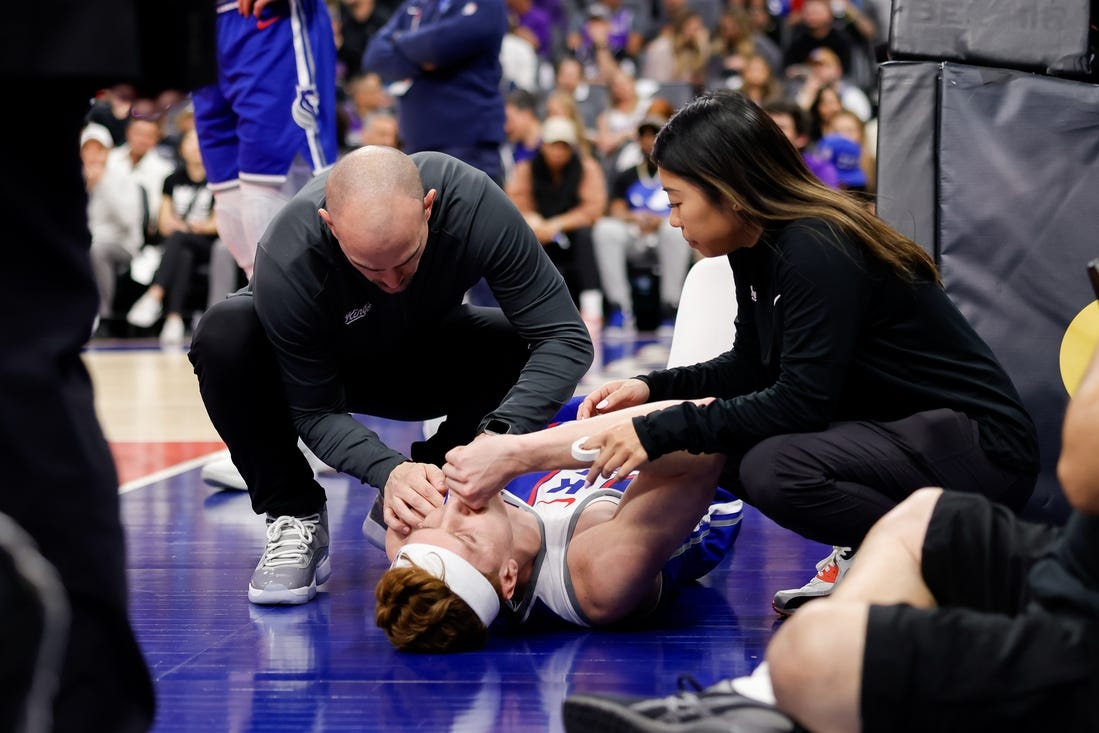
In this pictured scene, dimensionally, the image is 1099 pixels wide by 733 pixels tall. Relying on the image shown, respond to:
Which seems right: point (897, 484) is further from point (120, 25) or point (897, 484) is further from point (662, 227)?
point (662, 227)

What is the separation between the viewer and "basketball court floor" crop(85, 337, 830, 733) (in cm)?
219

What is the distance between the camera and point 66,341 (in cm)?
149

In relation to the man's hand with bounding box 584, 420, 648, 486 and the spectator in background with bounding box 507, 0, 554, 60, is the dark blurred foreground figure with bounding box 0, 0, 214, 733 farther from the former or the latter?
the spectator in background with bounding box 507, 0, 554, 60

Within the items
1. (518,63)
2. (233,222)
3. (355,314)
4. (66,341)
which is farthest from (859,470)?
(518,63)

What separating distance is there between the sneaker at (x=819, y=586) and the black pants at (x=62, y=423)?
5.14 ft

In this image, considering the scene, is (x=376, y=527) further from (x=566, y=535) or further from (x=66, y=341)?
(x=66, y=341)

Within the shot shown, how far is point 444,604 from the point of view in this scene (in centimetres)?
244

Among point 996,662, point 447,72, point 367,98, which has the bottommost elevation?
point 367,98

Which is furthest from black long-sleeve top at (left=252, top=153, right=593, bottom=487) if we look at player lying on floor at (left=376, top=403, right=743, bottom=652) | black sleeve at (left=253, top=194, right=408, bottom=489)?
player lying on floor at (left=376, top=403, right=743, bottom=652)

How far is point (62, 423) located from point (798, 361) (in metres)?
1.41

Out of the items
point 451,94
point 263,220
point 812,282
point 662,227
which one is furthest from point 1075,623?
point 662,227

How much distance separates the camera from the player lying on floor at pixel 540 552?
8.08 feet

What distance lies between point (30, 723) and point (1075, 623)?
117cm

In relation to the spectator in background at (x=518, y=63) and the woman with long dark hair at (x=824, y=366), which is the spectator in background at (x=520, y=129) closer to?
the spectator in background at (x=518, y=63)
